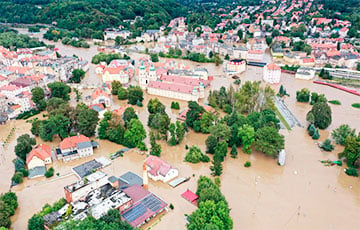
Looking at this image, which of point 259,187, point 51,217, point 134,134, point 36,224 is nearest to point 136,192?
point 51,217

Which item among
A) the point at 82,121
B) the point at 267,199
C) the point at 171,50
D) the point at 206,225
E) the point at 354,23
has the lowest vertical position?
the point at 267,199

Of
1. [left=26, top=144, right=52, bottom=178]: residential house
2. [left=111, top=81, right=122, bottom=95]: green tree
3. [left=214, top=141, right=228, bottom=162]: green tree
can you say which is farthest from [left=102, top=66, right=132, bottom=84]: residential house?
[left=214, top=141, right=228, bottom=162]: green tree

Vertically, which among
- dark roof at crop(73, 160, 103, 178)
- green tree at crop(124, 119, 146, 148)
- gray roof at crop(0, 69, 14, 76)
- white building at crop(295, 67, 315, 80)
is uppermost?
gray roof at crop(0, 69, 14, 76)

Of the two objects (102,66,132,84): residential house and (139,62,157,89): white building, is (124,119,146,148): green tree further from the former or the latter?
(102,66,132,84): residential house

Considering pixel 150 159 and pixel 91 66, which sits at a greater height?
pixel 91 66

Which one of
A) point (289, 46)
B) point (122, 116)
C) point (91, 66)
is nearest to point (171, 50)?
point (91, 66)

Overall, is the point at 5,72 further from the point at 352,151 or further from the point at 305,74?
the point at 352,151

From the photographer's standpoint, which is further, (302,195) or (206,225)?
(302,195)

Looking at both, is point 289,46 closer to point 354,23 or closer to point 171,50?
point 354,23
